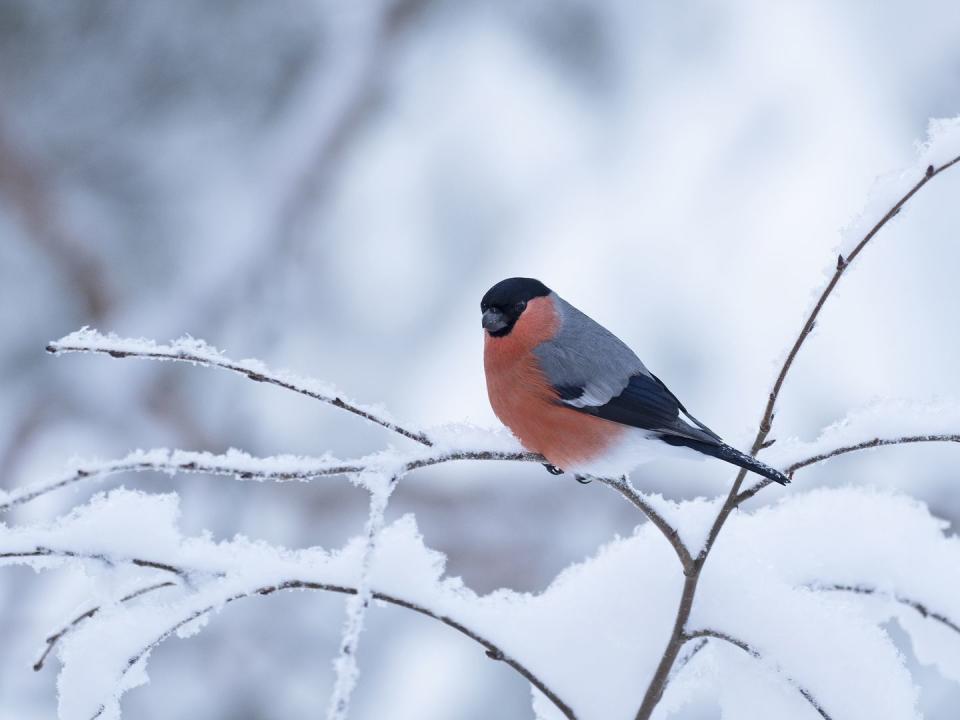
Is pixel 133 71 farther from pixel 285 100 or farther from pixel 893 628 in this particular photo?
pixel 893 628

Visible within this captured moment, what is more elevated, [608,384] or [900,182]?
[608,384]

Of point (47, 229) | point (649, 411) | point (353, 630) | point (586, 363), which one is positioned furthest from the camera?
point (47, 229)

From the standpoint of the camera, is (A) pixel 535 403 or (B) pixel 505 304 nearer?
(A) pixel 535 403

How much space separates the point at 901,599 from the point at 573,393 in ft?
2.55

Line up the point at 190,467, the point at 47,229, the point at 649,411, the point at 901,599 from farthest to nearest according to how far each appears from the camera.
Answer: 1. the point at 47,229
2. the point at 649,411
3. the point at 901,599
4. the point at 190,467

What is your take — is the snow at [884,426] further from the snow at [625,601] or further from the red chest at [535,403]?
the red chest at [535,403]

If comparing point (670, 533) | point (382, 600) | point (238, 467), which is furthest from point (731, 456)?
point (238, 467)

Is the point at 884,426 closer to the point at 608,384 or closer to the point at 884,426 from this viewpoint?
the point at 884,426

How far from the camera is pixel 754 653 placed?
0.98 meters

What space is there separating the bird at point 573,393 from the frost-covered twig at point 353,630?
23.3 inches

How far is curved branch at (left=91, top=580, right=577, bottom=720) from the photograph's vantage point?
91 centimetres

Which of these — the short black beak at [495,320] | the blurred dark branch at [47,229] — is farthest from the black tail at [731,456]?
the blurred dark branch at [47,229]

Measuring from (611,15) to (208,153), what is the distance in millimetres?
1831

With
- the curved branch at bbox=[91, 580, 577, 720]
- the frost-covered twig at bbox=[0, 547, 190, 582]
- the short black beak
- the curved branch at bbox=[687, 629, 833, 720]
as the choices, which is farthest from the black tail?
the frost-covered twig at bbox=[0, 547, 190, 582]
